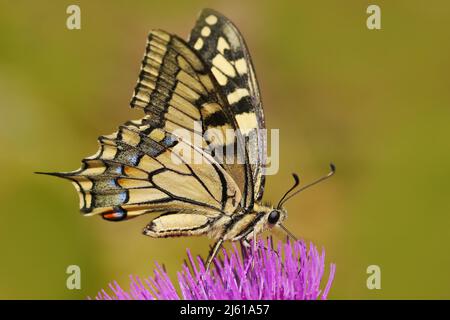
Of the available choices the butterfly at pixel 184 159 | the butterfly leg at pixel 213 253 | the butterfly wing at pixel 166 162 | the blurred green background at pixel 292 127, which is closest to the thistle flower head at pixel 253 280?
the butterfly leg at pixel 213 253

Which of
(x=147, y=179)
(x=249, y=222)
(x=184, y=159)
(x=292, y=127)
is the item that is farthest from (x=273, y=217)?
(x=292, y=127)

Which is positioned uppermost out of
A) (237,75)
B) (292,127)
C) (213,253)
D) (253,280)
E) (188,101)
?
(237,75)

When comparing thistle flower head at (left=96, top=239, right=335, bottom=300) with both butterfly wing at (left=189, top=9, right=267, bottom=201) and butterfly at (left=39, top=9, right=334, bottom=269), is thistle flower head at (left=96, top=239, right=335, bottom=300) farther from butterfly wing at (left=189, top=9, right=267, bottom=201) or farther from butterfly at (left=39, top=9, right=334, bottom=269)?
butterfly wing at (left=189, top=9, right=267, bottom=201)

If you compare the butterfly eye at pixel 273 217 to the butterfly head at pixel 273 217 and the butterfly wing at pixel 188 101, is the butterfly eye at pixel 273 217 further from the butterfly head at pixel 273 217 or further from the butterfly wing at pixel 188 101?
the butterfly wing at pixel 188 101

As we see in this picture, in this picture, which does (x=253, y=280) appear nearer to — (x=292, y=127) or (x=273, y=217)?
(x=273, y=217)

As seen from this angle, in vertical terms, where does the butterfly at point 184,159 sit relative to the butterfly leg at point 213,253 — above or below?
above
